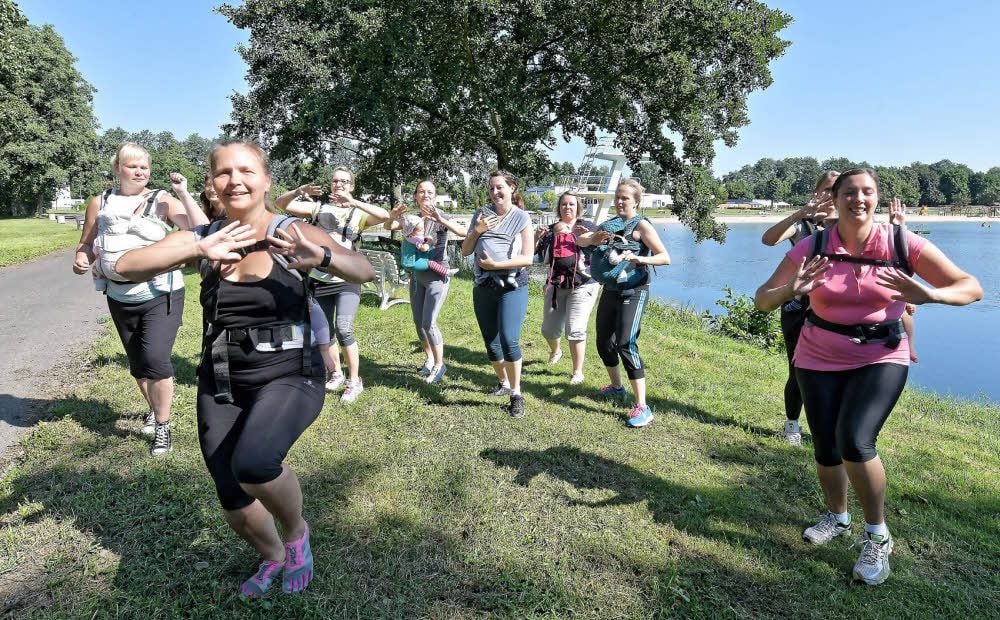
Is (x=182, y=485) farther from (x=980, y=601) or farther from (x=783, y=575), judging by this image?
(x=980, y=601)

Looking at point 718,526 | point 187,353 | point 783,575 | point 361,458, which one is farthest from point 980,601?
point 187,353

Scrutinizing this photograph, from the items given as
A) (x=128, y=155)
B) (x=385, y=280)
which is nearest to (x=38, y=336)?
(x=385, y=280)

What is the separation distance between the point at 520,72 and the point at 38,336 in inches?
503

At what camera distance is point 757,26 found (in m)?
14.8

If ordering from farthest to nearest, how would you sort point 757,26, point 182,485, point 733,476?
1. point 757,26
2. point 733,476
3. point 182,485


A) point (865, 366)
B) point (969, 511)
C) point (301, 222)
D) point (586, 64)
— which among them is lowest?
point (969, 511)

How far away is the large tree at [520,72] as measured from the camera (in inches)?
568

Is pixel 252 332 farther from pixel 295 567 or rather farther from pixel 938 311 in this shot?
pixel 938 311

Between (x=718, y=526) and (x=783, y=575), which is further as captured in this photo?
(x=718, y=526)

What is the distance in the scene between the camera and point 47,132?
131 ft

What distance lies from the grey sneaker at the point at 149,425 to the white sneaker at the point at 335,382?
1.50 metres

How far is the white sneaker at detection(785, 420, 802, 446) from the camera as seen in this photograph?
14.9ft

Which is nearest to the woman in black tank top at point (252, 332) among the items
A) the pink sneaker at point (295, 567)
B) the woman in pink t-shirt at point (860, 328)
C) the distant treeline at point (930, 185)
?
the pink sneaker at point (295, 567)

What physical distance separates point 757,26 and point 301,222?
636 inches
